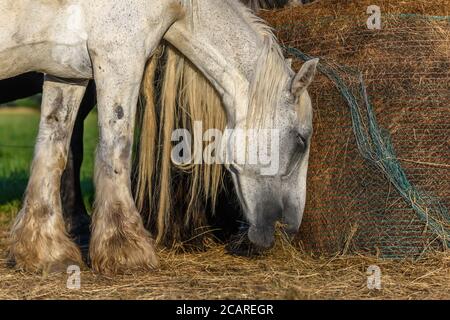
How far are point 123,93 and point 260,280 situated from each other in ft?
Result: 4.01

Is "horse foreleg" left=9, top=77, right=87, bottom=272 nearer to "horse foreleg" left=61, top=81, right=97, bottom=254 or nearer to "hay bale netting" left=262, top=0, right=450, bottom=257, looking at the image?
"horse foreleg" left=61, top=81, right=97, bottom=254

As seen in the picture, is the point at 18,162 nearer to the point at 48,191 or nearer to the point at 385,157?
the point at 48,191

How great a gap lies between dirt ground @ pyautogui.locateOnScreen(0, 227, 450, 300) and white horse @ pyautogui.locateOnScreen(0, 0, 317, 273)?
0.57 ft

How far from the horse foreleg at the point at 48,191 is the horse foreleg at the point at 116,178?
15.0 inches

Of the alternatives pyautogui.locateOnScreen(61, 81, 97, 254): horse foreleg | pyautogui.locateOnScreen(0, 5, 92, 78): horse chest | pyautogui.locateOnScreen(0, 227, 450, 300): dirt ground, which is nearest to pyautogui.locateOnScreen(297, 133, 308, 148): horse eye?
pyautogui.locateOnScreen(0, 227, 450, 300): dirt ground

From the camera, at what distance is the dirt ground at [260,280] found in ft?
13.5

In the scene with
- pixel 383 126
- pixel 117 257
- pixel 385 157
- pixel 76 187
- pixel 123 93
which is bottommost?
pixel 117 257

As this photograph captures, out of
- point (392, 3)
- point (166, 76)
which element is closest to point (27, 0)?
point (166, 76)

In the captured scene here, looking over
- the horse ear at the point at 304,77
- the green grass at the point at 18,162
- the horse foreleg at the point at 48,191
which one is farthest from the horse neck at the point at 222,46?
the green grass at the point at 18,162

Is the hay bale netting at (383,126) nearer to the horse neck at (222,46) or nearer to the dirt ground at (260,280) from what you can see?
the dirt ground at (260,280)

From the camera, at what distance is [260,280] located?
4430mm

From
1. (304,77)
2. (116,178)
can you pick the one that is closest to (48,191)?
(116,178)

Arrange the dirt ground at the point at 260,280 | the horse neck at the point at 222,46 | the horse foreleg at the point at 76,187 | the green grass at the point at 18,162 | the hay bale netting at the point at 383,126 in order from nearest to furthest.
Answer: the dirt ground at the point at 260,280, the horse neck at the point at 222,46, the hay bale netting at the point at 383,126, the horse foreleg at the point at 76,187, the green grass at the point at 18,162

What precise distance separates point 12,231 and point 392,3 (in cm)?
260
